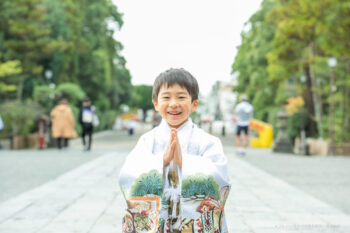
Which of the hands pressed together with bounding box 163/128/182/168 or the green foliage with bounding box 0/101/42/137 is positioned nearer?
the hands pressed together with bounding box 163/128/182/168

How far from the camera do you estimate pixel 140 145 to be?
2822 mm

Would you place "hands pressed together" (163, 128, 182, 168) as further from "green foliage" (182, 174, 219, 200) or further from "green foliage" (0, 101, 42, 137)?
"green foliage" (0, 101, 42, 137)

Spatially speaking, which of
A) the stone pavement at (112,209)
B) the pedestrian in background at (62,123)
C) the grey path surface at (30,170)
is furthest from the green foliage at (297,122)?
the stone pavement at (112,209)

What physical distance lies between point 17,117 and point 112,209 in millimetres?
12428

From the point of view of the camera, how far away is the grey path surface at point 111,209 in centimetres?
460

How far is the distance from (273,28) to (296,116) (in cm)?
763

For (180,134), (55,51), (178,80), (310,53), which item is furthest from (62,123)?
(178,80)

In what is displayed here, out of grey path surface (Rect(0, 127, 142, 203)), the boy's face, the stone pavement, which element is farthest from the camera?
grey path surface (Rect(0, 127, 142, 203))

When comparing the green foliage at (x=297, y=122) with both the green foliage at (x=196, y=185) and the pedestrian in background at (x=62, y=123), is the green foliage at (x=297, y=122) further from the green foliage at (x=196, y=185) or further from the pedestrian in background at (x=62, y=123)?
the green foliage at (x=196, y=185)

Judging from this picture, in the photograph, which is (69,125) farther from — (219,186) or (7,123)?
(219,186)

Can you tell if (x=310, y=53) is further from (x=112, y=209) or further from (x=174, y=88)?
(x=174, y=88)

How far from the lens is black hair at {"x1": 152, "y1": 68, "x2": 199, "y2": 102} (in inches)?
106

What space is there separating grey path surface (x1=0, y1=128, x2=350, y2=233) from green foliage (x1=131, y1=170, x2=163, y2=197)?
1.95 metres

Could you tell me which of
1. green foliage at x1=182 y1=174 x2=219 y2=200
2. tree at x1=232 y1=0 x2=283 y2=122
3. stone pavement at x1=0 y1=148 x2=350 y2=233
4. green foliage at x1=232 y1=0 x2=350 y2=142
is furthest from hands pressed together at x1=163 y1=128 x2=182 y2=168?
tree at x1=232 y1=0 x2=283 y2=122
